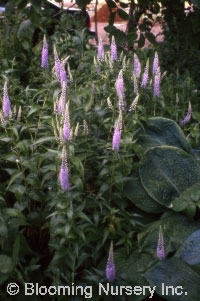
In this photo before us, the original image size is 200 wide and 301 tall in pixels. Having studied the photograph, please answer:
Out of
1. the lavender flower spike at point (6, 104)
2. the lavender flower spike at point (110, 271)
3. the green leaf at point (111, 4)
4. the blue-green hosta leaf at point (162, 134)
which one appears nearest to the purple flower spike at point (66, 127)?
the lavender flower spike at point (6, 104)

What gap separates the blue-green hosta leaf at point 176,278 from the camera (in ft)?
7.12

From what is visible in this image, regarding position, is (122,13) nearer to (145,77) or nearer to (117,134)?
(145,77)

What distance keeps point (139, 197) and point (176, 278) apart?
0.62 m

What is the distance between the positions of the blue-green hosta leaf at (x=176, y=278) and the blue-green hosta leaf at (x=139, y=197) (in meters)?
0.53

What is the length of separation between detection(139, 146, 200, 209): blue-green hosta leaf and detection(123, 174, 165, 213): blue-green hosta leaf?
3cm

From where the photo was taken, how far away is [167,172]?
2875 mm

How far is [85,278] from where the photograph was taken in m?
2.28

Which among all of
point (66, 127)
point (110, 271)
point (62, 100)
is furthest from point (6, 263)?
point (62, 100)

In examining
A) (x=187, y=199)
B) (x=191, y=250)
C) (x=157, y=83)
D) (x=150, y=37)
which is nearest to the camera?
(x=191, y=250)

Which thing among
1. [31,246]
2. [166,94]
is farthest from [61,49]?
[31,246]

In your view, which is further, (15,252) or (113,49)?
(113,49)

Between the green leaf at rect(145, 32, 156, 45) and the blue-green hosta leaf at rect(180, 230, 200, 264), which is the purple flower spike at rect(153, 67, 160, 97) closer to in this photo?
the blue-green hosta leaf at rect(180, 230, 200, 264)

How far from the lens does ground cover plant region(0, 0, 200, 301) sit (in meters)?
2.26

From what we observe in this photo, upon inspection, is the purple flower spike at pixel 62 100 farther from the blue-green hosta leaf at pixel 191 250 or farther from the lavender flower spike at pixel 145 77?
the blue-green hosta leaf at pixel 191 250
